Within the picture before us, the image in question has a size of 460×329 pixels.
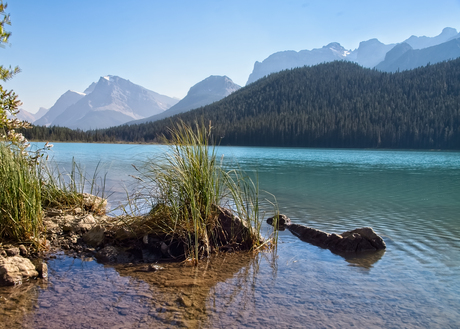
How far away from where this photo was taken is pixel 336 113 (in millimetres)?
123688

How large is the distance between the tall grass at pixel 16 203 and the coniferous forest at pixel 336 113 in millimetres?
58579

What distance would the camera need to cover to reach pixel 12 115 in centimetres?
630

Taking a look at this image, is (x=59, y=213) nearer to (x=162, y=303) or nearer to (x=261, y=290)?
(x=162, y=303)

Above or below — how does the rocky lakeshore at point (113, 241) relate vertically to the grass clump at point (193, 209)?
below

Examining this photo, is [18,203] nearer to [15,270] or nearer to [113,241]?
[15,270]

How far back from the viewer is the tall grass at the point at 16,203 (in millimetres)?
4934

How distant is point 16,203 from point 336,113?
4996 inches

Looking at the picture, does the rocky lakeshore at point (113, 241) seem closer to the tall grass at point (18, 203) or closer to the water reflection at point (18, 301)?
the tall grass at point (18, 203)

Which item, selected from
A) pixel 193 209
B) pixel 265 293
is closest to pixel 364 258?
pixel 265 293

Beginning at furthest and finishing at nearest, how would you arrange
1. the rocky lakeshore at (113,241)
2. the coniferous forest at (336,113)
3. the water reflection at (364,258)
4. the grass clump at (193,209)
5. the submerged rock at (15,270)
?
the coniferous forest at (336,113)
the water reflection at (364,258)
the grass clump at (193,209)
the rocky lakeshore at (113,241)
the submerged rock at (15,270)

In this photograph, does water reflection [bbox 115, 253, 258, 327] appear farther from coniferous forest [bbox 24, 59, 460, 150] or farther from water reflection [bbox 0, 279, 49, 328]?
coniferous forest [bbox 24, 59, 460, 150]

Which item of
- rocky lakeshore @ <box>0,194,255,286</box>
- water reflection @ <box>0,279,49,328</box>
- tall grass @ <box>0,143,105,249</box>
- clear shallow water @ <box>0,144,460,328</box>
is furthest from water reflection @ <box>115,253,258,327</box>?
tall grass @ <box>0,143,105,249</box>

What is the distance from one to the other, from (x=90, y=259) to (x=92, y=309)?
1.78m

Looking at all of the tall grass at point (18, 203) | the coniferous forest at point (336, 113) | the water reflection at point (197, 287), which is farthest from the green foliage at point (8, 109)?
the coniferous forest at point (336, 113)
